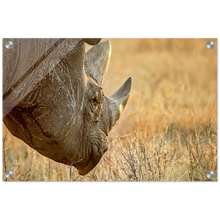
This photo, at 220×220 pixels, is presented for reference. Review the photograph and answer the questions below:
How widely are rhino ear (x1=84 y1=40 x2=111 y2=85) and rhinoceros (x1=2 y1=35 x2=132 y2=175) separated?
1 centimetres

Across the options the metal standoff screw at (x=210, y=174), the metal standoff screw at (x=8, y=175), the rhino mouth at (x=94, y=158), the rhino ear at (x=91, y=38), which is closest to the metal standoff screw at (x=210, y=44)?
the rhino ear at (x=91, y=38)

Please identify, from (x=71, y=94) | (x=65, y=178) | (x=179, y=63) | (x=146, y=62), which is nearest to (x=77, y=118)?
(x=71, y=94)

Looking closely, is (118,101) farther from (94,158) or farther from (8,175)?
(8,175)

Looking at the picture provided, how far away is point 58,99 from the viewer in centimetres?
375

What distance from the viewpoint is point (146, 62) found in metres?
6.72

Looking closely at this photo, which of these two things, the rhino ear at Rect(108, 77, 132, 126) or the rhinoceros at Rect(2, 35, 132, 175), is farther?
the rhino ear at Rect(108, 77, 132, 126)

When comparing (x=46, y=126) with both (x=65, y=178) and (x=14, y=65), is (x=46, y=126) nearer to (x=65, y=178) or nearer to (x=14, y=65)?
(x=14, y=65)

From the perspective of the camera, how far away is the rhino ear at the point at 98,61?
4.33m

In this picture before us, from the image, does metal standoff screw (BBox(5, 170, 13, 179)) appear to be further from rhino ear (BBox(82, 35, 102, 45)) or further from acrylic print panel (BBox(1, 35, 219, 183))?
rhino ear (BBox(82, 35, 102, 45))

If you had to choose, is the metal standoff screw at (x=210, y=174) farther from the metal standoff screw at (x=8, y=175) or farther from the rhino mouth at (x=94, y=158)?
the metal standoff screw at (x=8, y=175)

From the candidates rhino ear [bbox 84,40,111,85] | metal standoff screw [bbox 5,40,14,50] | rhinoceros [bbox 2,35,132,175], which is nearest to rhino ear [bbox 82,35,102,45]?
rhinoceros [bbox 2,35,132,175]

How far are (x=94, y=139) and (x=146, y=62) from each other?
9.08 ft

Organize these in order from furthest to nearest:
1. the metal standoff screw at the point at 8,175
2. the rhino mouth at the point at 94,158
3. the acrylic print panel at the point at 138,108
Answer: the rhino mouth at the point at 94,158 → the metal standoff screw at the point at 8,175 → the acrylic print panel at the point at 138,108

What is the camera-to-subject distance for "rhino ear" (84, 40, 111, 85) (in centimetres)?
433
